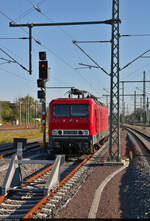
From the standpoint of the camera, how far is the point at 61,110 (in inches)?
631

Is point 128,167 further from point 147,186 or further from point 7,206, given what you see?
point 7,206

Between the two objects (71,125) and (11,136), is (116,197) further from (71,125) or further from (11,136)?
(11,136)

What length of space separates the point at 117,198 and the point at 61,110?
8.32 metres

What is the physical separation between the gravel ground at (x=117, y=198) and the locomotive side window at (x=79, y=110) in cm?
446

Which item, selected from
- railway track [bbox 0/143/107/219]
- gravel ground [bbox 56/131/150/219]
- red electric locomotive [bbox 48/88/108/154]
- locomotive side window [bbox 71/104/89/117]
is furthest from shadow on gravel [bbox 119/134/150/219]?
locomotive side window [bbox 71/104/89/117]

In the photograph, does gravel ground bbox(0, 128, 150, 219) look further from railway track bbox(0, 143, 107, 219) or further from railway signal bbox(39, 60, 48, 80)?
railway signal bbox(39, 60, 48, 80)

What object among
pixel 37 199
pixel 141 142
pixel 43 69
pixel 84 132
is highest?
pixel 43 69

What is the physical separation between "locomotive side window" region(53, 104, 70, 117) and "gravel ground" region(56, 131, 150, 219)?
15.2 feet

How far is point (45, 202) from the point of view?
25.4 feet

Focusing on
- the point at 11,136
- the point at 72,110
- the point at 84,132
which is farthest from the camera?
the point at 11,136

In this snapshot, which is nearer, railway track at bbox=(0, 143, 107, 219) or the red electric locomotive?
railway track at bbox=(0, 143, 107, 219)

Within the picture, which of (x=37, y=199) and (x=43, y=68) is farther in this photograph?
(x=43, y=68)

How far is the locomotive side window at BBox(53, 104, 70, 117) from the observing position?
1597cm

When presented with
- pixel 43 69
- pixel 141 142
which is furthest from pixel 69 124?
pixel 141 142
